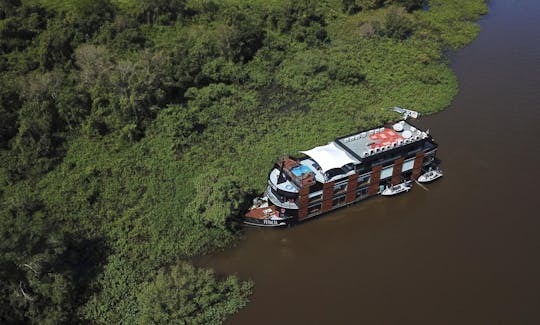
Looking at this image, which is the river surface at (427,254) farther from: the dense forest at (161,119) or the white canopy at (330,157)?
the white canopy at (330,157)

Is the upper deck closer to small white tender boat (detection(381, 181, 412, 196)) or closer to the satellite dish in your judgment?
the satellite dish

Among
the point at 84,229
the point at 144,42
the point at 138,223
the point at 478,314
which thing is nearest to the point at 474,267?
the point at 478,314

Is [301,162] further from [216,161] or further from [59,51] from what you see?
[59,51]

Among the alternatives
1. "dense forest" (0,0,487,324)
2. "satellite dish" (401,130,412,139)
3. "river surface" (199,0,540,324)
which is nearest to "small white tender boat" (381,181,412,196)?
"river surface" (199,0,540,324)

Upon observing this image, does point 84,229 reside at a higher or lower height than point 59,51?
lower

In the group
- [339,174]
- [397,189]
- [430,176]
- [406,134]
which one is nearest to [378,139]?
[406,134]

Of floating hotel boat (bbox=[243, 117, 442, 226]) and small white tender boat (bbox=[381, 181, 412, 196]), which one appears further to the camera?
small white tender boat (bbox=[381, 181, 412, 196])
